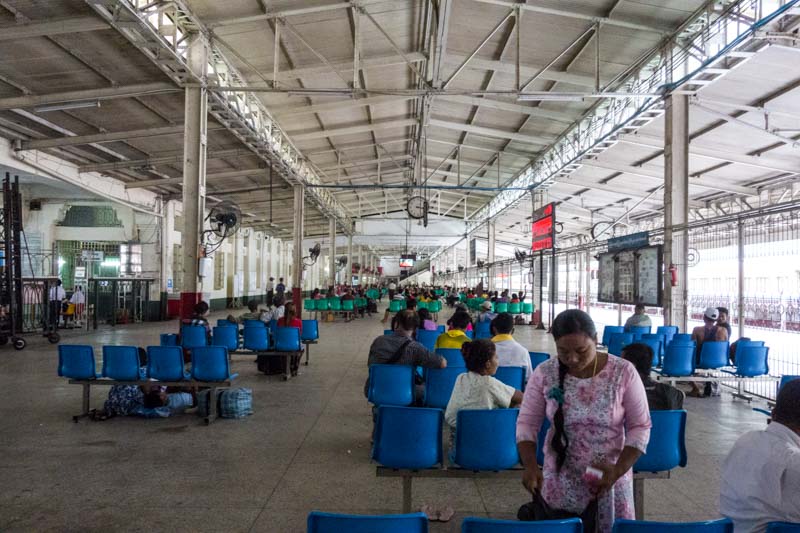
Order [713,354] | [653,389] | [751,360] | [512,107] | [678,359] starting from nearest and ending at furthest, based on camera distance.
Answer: [653,389] < [751,360] < [678,359] < [713,354] < [512,107]

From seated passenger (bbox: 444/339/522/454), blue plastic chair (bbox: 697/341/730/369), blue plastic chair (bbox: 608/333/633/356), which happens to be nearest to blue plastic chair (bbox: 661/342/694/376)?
blue plastic chair (bbox: 697/341/730/369)

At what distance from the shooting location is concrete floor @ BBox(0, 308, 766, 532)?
11.9 ft

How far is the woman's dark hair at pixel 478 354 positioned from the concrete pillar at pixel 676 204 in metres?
7.63

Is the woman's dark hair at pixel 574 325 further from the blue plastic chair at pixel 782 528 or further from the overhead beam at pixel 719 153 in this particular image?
the overhead beam at pixel 719 153

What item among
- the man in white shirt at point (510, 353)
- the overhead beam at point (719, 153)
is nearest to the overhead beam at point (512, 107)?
the overhead beam at point (719, 153)

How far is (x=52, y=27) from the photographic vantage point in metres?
7.75

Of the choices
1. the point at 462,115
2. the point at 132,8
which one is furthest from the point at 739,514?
the point at 462,115

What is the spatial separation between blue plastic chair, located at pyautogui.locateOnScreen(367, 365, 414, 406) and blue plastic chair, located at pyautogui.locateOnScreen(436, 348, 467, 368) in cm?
93

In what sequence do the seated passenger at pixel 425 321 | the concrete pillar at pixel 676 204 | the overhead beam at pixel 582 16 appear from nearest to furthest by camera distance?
the seated passenger at pixel 425 321 < the overhead beam at pixel 582 16 < the concrete pillar at pixel 676 204

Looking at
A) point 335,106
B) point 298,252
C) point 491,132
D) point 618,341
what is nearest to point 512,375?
point 618,341

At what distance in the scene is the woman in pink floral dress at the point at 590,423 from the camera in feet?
6.63

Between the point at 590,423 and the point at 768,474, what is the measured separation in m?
0.63

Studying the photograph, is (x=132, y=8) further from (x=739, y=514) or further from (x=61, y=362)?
(x=739, y=514)

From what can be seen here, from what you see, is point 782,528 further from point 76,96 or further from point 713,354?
point 76,96
